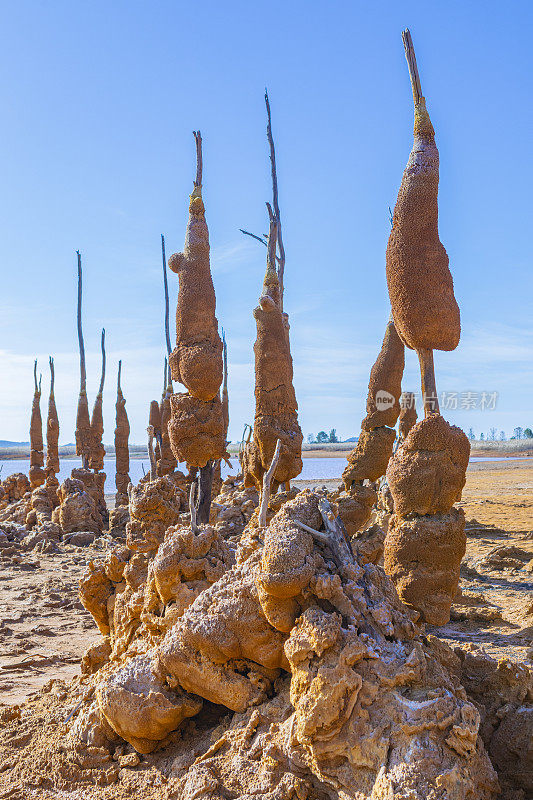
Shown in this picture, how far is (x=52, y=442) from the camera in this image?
76.0 ft

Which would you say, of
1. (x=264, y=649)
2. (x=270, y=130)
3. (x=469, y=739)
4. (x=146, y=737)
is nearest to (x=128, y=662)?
(x=146, y=737)

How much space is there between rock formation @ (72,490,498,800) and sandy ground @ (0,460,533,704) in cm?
209

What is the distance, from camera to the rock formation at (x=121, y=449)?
22.1m

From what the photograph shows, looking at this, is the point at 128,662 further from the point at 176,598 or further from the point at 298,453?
the point at 298,453

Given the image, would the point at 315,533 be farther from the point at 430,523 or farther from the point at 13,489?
the point at 13,489

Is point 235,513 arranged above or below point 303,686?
below

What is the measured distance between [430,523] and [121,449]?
19717 mm

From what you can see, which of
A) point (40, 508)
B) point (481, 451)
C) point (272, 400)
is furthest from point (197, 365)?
point (481, 451)

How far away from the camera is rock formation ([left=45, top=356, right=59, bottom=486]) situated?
2217 cm

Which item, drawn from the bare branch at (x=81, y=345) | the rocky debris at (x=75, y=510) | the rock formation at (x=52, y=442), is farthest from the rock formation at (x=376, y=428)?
the bare branch at (x=81, y=345)

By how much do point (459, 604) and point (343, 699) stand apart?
18.8 feet

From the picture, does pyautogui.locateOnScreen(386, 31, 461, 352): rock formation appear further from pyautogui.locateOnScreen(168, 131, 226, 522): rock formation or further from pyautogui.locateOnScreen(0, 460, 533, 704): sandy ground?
pyautogui.locateOnScreen(168, 131, 226, 522): rock formation

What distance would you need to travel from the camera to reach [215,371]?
9125 mm

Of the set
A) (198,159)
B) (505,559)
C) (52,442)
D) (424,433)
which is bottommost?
(505,559)
